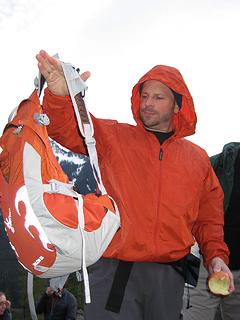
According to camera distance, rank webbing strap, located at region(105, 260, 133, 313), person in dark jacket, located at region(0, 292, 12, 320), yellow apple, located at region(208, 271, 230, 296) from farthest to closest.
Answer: person in dark jacket, located at region(0, 292, 12, 320) → yellow apple, located at region(208, 271, 230, 296) → webbing strap, located at region(105, 260, 133, 313)

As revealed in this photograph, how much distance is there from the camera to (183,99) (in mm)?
3633

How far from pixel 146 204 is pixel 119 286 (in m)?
0.55

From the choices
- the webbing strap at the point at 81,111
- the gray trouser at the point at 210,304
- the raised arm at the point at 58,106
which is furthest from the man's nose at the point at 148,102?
the gray trouser at the point at 210,304

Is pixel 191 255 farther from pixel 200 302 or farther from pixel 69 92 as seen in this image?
pixel 69 92

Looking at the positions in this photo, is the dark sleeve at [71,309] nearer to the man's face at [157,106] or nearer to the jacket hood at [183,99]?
the jacket hood at [183,99]

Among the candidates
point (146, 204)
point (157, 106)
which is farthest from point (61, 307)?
point (146, 204)

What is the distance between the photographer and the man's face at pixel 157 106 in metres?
3.20

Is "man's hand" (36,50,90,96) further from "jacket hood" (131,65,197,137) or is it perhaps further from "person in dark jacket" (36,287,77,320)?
"person in dark jacket" (36,287,77,320)

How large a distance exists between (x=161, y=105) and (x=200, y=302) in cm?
200

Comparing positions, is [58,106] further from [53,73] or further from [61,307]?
[61,307]

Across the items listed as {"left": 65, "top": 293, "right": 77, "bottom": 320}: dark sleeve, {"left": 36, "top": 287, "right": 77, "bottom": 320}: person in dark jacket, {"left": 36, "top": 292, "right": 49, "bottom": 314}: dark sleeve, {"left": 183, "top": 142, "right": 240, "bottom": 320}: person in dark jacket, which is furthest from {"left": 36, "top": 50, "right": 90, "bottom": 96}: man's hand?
{"left": 36, "top": 292, "right": 49, "bottom": 314}: dark sleeve

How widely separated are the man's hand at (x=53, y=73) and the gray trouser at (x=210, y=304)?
2525 mm

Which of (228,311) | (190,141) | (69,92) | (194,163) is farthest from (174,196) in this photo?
(228,311)

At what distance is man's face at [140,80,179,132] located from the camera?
3195 mm
